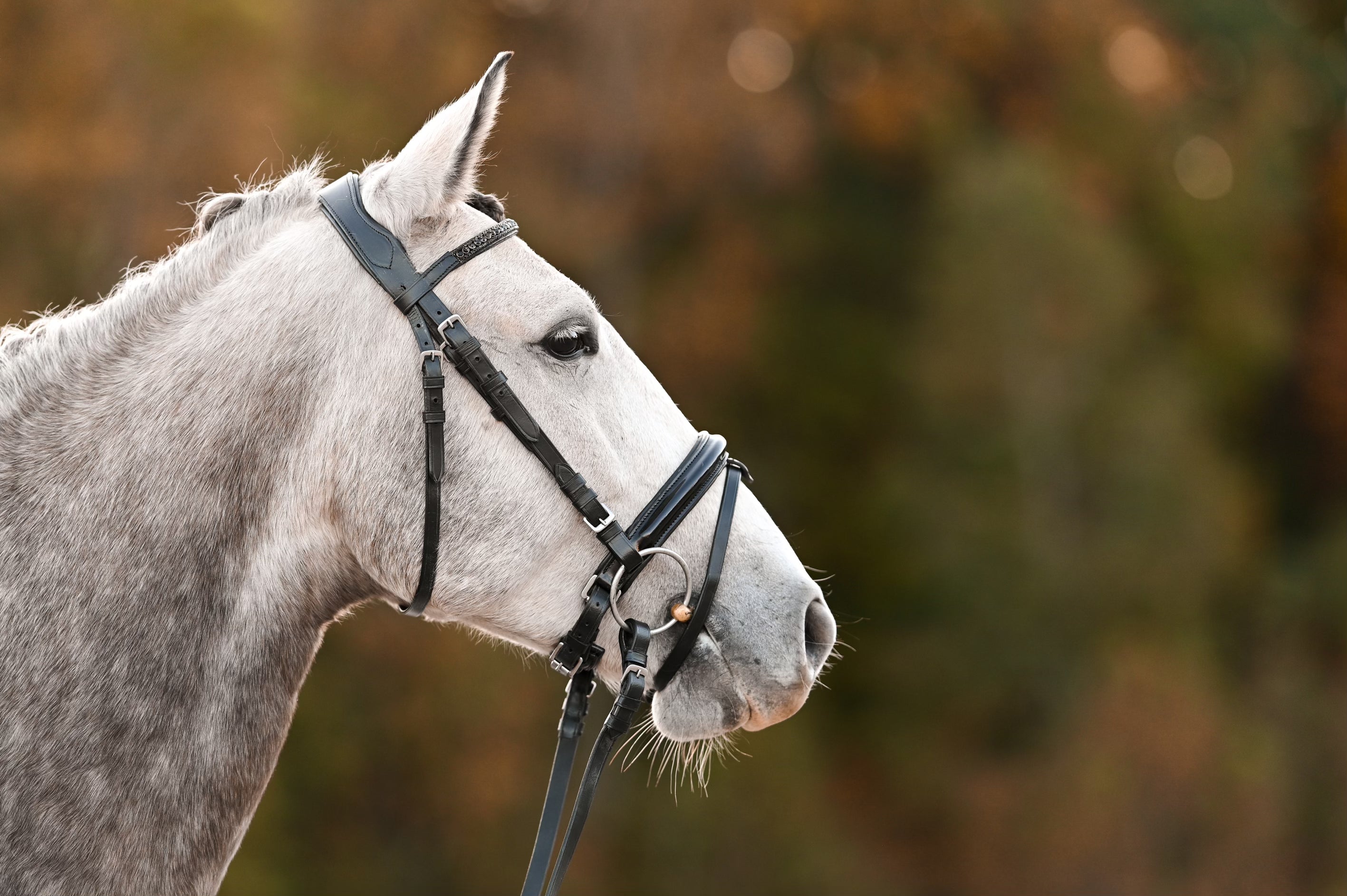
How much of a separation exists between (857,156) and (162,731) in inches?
740

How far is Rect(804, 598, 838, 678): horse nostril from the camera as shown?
2771 mm

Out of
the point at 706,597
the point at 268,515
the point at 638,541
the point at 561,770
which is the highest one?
the point at 268,515

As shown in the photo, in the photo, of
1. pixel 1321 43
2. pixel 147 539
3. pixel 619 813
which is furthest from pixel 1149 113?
pixel 147 539

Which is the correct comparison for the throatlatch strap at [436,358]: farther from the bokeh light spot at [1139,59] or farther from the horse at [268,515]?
the bokeh light spot at [1139,59]

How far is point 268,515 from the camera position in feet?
8.51

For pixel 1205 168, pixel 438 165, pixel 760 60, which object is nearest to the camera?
pixel 438 165

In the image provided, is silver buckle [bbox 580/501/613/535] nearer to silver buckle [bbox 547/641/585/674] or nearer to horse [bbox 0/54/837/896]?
horse [bbox 0/54/837/896]

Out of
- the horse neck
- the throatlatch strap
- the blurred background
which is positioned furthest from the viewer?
the blurred background

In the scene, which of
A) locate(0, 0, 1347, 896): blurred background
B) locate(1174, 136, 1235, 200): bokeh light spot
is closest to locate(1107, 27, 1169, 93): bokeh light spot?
locate(0, 0, 1347, 896): blurred background

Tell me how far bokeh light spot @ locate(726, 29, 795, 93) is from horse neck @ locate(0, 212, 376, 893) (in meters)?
14.9

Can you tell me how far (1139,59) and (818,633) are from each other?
2048 cm

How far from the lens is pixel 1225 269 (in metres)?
20.9

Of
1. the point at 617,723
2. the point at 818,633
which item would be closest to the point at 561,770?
the point at 617,723

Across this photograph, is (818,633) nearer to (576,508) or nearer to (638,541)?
Result: (638,541)
